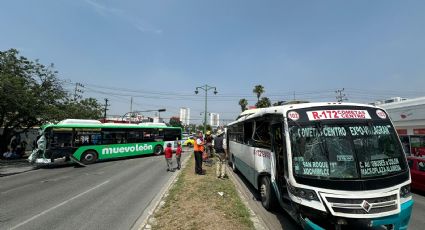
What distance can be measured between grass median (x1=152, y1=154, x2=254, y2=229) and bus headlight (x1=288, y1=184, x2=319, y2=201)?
55.9 inches

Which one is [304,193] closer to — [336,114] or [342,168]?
[342,168]

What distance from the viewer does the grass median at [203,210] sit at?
5.85 meters

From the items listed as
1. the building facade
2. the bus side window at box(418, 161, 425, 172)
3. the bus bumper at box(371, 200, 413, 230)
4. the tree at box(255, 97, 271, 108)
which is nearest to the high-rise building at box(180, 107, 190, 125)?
the tree at box(255, 97, 271, 108)

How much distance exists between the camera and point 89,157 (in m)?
20.1

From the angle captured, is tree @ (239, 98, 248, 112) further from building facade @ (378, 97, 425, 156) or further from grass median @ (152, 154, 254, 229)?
grass median @ (152, 154, 254, 229)

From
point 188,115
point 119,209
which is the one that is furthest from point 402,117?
point 188,115

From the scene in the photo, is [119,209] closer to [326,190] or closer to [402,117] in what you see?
[326,190]

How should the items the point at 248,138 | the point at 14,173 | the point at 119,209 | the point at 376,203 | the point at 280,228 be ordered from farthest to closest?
1. the point at 14,173
2. the point at 248,138
3. the point at 119,209
4. the point at 280,228
5. the point at 376,203

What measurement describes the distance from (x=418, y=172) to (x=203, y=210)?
26.0 ft

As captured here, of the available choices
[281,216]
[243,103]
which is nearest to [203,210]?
[281,216]

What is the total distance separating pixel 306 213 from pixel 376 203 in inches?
44.6

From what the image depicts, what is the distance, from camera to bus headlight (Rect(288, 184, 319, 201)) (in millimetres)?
4632

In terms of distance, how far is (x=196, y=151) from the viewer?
12.8 m

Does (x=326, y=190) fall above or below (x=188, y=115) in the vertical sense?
below
